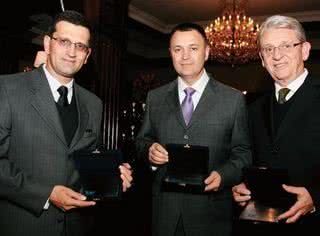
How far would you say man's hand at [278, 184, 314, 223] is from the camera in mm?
1717

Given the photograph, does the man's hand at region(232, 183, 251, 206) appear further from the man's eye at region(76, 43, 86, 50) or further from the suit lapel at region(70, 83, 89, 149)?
the man's eye at region(76, 43, 86, 50)

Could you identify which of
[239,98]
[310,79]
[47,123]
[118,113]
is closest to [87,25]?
[47,123]

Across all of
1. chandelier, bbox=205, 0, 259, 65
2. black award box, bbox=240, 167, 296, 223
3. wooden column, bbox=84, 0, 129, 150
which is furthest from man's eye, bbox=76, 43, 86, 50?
chandelier, bbox=205, 0, 259, 65

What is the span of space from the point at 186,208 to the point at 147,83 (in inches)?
249

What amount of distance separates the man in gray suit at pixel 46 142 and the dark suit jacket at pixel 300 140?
824 millimetres

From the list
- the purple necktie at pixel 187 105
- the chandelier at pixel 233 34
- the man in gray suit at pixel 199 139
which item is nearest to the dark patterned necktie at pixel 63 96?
the man in gray suit at pixel 199 139

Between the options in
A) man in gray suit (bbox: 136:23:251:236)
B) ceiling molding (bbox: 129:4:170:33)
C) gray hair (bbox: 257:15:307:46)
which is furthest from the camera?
ceiling molding (bbox: 129:4:170:33)

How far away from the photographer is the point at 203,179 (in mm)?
1972

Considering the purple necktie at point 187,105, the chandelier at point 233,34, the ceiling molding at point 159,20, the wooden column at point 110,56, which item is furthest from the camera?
the ceiling molding at point 159,20

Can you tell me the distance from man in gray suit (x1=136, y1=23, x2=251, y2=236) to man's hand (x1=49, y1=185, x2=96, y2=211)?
0.50 m

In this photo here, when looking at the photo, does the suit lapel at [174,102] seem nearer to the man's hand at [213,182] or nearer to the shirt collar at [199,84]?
the shirt collar at [199,84]

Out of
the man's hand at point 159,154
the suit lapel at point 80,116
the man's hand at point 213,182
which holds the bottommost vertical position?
the man's hand at point 213,182

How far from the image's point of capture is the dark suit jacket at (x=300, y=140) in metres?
1.94

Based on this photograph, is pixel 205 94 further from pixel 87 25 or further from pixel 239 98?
pixel 87 25
